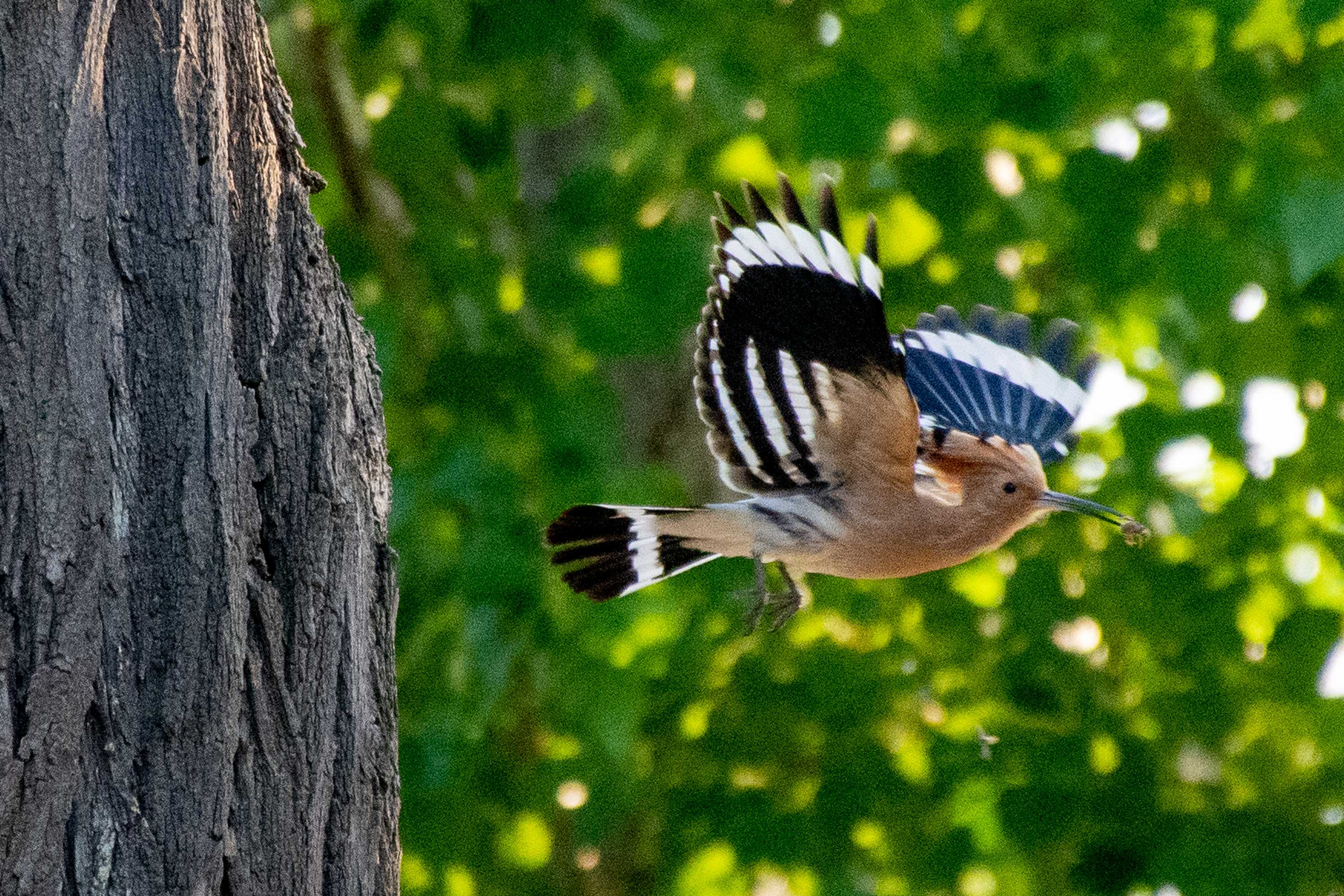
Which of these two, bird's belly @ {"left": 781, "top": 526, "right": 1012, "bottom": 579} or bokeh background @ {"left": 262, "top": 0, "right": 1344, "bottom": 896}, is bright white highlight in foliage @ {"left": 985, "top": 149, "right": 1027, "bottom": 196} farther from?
bird's belly @ {"left": 781, "top": 526, "right": 1012, "bottom": 579}

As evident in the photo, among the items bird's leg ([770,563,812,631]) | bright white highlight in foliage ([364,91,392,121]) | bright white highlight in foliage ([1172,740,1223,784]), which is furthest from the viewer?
bright white highlight in foliage ([364,91,392,121])

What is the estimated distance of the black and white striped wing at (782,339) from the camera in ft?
7.92

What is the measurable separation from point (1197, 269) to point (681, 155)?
5.44 ft

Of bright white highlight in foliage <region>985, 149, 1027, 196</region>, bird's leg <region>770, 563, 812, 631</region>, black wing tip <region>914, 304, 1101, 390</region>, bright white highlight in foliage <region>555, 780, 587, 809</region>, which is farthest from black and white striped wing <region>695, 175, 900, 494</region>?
bright white highlight in foliage <region>985, 149, 1027, 196</region>

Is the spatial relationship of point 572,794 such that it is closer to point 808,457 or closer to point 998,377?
point 998,377

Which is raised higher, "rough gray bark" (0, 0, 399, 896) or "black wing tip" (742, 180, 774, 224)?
"black wing tip" (742, 180, 774, 224)

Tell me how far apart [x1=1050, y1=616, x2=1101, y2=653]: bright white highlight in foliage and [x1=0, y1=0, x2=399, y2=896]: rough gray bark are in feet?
9.38

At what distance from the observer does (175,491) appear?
155 centimetres

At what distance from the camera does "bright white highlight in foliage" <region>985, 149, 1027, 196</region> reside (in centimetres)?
434

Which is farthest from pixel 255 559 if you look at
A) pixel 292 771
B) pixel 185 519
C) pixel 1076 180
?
pixel 1076 180

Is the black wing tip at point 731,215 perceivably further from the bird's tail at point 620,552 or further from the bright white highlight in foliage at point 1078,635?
the bright white highlight in foliage at point 1078,635

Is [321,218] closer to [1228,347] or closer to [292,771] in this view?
[1228,347]

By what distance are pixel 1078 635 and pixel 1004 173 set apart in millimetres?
1462

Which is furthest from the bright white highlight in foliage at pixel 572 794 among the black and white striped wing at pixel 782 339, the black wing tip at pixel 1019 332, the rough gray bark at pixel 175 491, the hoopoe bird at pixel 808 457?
the rough gray bark at pixel 175 491
